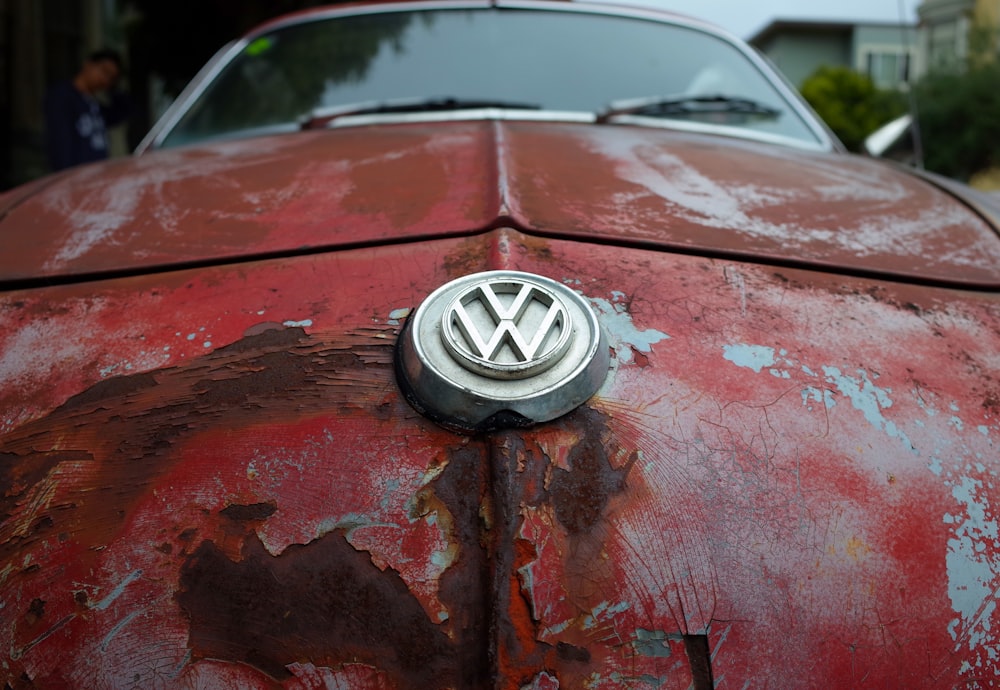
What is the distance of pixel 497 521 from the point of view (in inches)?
32.2

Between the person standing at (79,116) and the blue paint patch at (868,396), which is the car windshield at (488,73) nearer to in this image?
the blue paint patch at (868,396)

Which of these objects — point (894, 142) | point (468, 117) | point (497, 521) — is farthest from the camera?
point (894, 142)

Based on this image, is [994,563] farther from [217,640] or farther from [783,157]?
[783,157]

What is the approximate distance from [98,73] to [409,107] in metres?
3.91

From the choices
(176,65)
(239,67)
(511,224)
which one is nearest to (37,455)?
(511,224)

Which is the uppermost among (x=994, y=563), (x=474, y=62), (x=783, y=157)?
(x=474, y=62)

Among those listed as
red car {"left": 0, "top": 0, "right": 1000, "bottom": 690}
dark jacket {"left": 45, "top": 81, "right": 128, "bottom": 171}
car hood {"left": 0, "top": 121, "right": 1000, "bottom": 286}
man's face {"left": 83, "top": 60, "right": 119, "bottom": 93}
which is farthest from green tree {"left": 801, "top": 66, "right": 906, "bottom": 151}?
red car {"left": 0, "top": 0, "right": 1000, "bottom": 690}

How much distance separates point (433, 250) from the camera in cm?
105

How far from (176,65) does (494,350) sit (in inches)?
421

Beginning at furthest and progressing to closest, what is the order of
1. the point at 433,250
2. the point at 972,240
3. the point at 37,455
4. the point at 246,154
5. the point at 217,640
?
the point at 246,154
the point at 972,240
the point at 433,250
the point at 37,455
the point at 217,640

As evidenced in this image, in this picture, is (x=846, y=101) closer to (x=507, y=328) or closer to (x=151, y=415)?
(x=507, y=328)

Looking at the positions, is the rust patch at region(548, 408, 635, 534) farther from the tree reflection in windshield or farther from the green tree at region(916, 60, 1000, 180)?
the green tree at region(916, 60, 1000, 180)

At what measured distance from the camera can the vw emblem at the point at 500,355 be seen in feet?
2.73

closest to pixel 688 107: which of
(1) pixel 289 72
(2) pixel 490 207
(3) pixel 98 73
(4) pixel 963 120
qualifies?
(1) pixel 289 72
